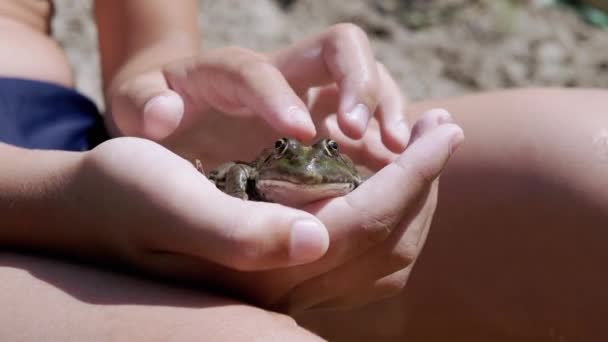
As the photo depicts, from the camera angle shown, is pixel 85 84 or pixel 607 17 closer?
pixel 85 84

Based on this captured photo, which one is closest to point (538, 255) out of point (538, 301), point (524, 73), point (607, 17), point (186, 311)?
point (538, 301)

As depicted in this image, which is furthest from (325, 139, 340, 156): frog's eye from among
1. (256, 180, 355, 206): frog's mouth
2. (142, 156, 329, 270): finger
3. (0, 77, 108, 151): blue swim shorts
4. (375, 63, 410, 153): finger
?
(0, 77, 108, 151): blue swim shorts

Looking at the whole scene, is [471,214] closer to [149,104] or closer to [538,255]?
[538,255]

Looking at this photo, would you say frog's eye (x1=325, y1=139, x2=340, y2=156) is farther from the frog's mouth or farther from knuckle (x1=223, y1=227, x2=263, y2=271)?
knuckle (x1=223, y1=227, x2=263, y2=271)

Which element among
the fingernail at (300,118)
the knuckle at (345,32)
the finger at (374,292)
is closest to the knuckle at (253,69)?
the fingernail at (300,118)

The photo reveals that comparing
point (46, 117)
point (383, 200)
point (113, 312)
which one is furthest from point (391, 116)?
point (46, 117)

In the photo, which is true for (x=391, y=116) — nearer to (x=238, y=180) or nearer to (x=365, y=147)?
(x=365, y=147)
